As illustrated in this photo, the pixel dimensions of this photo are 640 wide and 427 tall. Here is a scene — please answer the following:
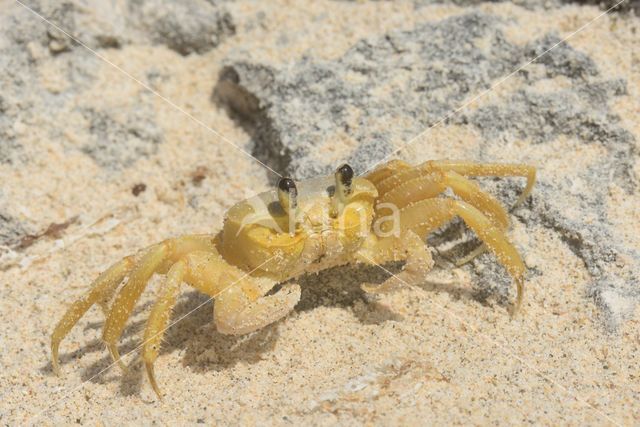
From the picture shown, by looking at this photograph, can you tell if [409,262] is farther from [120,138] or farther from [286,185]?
[120,138]

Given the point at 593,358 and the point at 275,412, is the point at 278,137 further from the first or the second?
the point at 593,358

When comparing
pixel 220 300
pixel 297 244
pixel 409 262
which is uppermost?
pixel 409 262

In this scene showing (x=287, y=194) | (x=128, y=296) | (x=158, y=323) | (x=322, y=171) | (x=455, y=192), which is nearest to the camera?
(x=158, y=323)

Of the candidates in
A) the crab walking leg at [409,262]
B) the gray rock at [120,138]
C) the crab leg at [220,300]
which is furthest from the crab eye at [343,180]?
the gray rock at [120,138]

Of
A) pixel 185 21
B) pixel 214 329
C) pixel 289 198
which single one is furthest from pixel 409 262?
pixel 185 21

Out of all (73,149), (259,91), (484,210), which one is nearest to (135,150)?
(73,149)

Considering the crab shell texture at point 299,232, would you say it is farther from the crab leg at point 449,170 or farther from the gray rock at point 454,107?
the gray rock at point 454,107
